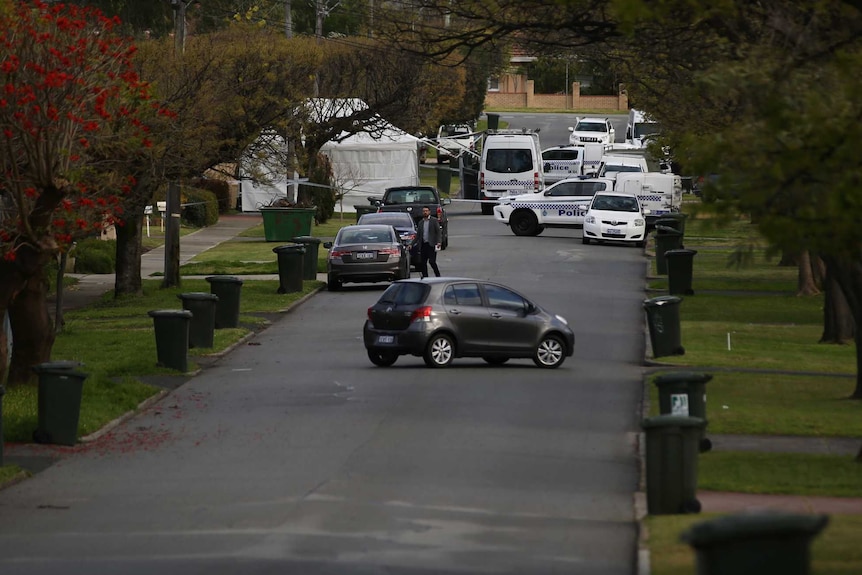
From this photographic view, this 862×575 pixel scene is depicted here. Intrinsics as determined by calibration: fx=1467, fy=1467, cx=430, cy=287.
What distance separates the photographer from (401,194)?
4434 centimetres

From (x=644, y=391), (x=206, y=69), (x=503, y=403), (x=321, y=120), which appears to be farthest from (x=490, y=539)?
(x=321, y=120)

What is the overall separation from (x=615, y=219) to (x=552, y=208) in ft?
10.0

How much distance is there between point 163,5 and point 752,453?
2825cm

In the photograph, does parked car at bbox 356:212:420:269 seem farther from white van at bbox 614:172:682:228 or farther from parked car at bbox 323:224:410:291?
white van at bbox 614:172:682:228

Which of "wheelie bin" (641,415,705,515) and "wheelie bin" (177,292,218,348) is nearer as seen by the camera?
"wheelie bin" (641,415,705,515)

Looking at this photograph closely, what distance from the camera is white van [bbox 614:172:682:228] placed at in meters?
48.1

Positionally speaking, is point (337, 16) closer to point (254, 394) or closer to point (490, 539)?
point (254, 394)

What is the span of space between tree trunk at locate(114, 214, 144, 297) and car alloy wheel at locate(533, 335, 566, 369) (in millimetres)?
13639

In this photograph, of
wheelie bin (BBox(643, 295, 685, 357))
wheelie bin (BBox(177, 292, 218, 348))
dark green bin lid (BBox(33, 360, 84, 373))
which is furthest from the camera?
wheelie bin (BBox(177, 292, 218, 348))

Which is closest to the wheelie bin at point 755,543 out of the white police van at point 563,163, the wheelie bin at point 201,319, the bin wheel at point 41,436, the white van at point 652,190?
the bin wheel at point 41,436

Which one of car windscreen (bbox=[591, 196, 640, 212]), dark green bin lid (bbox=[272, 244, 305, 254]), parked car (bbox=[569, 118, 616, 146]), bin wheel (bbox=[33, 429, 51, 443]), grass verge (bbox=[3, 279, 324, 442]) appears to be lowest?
bin wheel (bbox=[33, 429, 51, 443])

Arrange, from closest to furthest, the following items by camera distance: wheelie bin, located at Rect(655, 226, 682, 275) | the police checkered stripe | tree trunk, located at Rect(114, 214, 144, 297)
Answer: tree trunk, located at Rect(114, 214, 144, 297), wheelie bin, located at Rect(655, 226, 682, 275), the police checkered stripe

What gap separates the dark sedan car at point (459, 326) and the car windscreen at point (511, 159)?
30693mm

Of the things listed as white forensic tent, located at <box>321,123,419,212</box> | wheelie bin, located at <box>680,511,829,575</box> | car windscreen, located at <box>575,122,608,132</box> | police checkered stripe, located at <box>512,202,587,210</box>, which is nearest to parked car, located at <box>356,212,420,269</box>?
police checkered stripe, located at <box>512,202,587,210</box>
